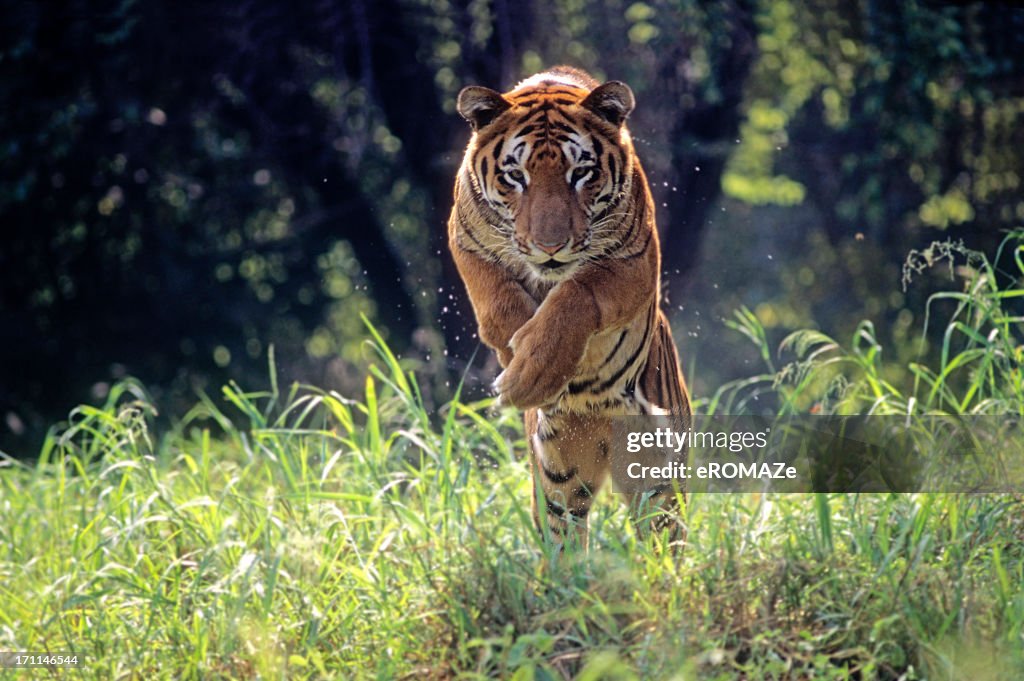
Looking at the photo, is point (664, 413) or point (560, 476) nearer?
point (560, 476)

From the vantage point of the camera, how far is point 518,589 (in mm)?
2867

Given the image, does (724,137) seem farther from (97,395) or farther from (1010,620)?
(1010,620)

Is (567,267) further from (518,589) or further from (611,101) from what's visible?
(518,589)

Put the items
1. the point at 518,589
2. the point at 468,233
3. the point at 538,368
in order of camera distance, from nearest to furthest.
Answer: the point at 518,589, the point at 538,368, the point at 468,233

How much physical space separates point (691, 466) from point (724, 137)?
373 centimetres

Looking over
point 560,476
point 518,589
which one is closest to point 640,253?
point 560,476

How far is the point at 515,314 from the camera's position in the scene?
3.30 meters

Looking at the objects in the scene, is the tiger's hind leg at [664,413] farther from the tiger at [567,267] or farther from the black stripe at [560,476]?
the black stripe at [560,476]

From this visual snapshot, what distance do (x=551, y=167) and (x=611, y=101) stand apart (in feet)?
0.94

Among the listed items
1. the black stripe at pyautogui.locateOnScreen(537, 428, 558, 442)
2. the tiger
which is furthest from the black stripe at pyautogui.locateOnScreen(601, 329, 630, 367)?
the black stripe at pyautogui.locateOnScreen(537, 428, 558, 442)

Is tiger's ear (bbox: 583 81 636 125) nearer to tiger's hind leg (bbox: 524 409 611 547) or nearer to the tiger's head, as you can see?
the tiger's head

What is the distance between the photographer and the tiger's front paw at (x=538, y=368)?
121 inches

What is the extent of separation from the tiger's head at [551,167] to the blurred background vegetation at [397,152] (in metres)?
2.73

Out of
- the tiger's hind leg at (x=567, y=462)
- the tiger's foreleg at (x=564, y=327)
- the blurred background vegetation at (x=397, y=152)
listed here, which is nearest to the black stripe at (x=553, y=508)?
the tiger's hind leg at (x=567, y=462)
